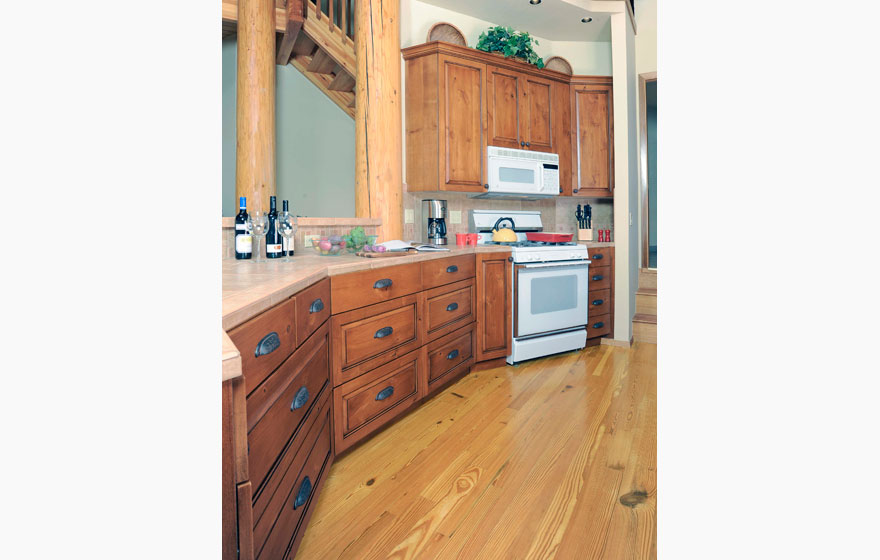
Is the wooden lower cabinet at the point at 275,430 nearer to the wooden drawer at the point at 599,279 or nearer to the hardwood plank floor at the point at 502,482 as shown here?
the hardwood plank floor at the point at 502,482

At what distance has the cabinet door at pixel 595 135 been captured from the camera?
3939 mm

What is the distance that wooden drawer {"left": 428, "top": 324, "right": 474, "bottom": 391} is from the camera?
8.26 ft

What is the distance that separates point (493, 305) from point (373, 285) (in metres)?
1.31

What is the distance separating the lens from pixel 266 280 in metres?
1.32

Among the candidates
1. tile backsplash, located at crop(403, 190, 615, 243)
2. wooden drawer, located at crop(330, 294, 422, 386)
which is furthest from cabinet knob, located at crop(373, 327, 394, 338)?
tile backsplash, located at crop(403, 190, 615, 243)

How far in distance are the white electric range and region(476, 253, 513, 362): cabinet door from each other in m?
0.06

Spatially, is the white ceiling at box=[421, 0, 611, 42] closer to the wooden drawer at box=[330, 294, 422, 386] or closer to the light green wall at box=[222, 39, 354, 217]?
the light green wall at box=[222, 39, 354, 217]

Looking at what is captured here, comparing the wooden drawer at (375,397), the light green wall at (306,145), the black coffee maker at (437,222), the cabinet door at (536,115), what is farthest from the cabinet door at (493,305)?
the light green wall at (306,145)

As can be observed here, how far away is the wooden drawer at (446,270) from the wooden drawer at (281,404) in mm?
905

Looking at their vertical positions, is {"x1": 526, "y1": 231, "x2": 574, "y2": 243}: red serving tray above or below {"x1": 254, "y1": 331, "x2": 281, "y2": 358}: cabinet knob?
above

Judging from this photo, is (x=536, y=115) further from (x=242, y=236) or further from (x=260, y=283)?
(x=260, y=283)
